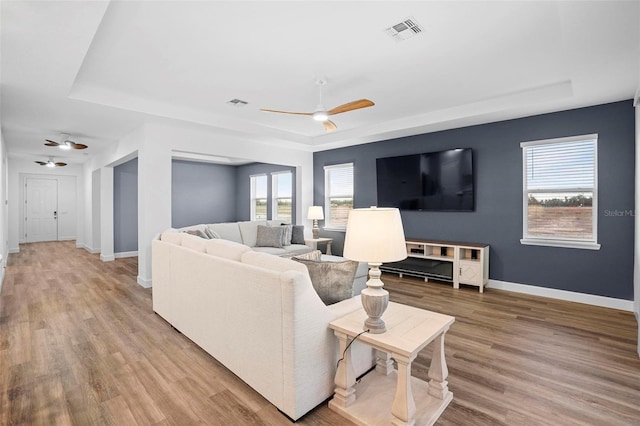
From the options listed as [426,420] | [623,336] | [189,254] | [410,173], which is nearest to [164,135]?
[189,254]

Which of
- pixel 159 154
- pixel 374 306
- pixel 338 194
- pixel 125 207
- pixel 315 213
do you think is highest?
pixel 159 154

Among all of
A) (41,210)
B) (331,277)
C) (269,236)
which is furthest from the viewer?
(41,210)

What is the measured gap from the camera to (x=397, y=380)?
1839 millimetres

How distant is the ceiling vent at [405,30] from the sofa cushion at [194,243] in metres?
2.45

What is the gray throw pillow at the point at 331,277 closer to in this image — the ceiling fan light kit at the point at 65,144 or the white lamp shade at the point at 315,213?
the white lamp shade at the point at 315,213

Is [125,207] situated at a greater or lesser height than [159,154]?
lesser

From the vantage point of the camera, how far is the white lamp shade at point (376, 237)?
1.82 m

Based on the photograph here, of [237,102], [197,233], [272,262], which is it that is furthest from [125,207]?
[272,262]

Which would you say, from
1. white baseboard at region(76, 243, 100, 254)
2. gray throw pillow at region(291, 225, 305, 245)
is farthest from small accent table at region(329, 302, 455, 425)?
white baseboard at region(76, 243, 100, 254)

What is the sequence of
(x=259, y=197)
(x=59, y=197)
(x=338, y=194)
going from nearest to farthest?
(x=338, y=194) → (x=259, y=197) → (x=59, y=197)

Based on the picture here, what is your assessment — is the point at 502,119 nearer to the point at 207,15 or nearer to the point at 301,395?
the point at 207,15

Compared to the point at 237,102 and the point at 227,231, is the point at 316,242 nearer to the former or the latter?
the point at 227,231

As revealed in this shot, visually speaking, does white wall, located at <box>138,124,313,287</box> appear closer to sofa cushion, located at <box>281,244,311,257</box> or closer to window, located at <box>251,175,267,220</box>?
sofa cushion, located at <box>281,244,311,257</box>

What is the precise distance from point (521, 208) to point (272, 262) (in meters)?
4.09
